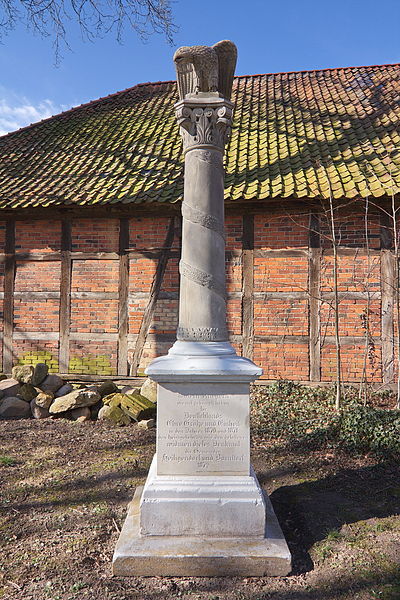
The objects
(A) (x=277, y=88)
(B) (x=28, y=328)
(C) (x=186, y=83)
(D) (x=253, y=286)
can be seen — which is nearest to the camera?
(C) (x=186, y=83)

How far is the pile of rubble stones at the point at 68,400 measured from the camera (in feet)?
19.2

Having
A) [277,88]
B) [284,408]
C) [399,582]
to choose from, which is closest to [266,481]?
[399,582]

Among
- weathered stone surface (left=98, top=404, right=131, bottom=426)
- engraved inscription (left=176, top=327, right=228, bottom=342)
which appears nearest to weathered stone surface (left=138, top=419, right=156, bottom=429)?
weathered stone surface (left=98, top=404, right=131, bottom=426)

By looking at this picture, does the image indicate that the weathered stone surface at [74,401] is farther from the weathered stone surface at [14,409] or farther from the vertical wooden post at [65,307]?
the vertical wooden post at [65,307]

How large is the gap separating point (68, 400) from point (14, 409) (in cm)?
91

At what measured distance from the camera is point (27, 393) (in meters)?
6.49

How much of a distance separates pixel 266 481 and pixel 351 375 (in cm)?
336


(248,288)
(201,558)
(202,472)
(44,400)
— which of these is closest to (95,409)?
(44,400)

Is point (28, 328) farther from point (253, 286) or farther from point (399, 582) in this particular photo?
point (399, 582)

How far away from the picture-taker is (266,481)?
12.6ft

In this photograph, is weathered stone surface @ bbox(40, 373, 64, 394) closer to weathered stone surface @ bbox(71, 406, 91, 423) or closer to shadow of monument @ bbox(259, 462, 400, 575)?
weathered stone surface @ bbox(71, 406, 91, 423)

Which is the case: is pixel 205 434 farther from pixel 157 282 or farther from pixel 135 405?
pixel 157 282

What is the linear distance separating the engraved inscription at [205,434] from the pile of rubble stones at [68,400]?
293 cm

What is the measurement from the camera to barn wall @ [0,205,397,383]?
6574mm
